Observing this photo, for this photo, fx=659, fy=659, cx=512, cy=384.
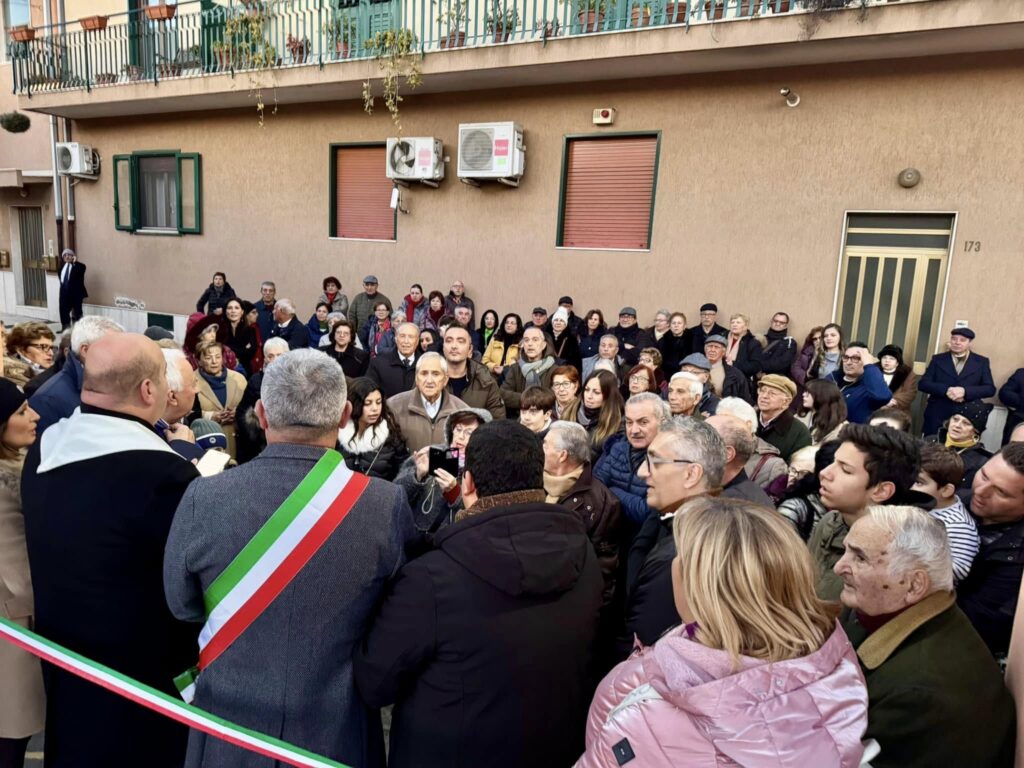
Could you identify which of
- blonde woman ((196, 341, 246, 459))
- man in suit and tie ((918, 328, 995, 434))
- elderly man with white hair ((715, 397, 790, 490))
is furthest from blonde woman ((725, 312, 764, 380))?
blonde woman ((196, 341, 246, 459))

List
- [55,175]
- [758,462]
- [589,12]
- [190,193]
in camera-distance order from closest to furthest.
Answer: [758,462] < [589,12] < [190,193] < [55,175]

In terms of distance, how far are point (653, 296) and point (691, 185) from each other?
1.46m

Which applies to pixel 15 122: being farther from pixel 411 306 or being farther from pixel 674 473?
pixel 674 473

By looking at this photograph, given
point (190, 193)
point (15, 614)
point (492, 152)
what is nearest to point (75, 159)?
point (190, 193)

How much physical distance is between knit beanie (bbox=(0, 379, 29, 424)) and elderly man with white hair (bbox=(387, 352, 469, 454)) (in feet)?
6.83

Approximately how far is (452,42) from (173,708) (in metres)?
8.81

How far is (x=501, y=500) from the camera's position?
1.71 metres

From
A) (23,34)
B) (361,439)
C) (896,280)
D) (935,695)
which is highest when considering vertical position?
(23,34)

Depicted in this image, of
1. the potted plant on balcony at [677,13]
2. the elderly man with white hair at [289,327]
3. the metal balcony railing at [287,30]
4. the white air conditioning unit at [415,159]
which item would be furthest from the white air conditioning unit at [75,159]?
the potted plant on balcony at [677,13]

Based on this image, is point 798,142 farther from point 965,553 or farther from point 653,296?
point 965,553

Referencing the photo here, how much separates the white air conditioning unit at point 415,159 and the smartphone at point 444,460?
7256 mm

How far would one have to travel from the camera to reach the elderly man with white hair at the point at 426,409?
165 inches

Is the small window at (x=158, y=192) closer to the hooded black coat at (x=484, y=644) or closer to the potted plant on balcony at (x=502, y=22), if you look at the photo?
the potted plant on balcony at (x=502, y=22)

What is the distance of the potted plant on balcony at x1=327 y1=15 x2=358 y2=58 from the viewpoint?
9.50 metres
